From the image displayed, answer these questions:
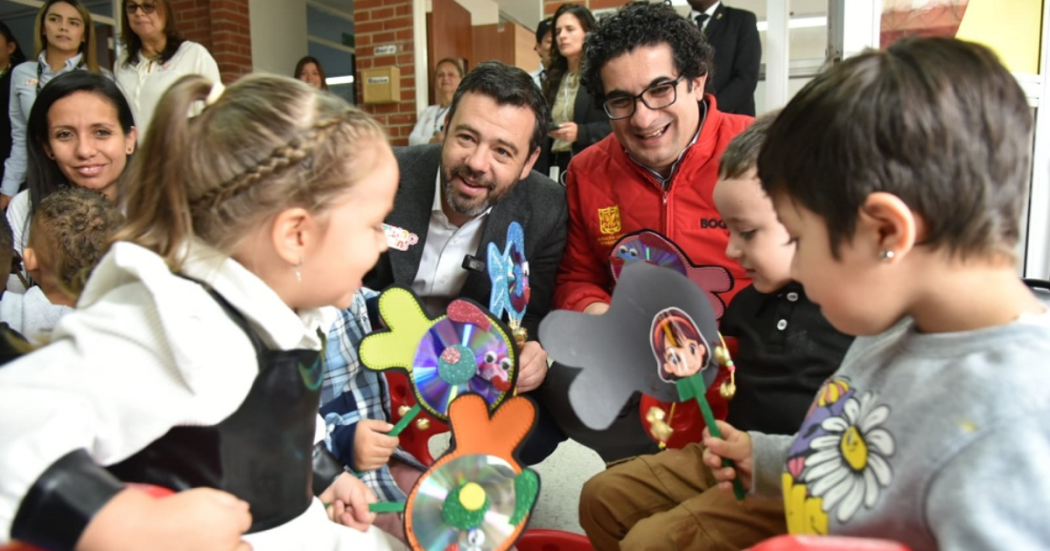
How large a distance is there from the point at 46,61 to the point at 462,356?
7.65 ft

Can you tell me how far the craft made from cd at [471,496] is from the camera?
0.88 metres

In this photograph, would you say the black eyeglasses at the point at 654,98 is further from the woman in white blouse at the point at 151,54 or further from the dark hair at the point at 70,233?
the woman in white blouse at the point at 151,54

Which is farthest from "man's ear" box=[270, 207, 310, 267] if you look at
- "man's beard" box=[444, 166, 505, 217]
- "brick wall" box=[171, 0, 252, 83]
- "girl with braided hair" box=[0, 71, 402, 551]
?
"brick wall" box=[171, 0, 252, 83]

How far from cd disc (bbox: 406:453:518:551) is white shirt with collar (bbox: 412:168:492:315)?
56 centimetres

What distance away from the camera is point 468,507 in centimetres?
89

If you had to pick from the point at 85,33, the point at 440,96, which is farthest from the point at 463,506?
the point at 440,96

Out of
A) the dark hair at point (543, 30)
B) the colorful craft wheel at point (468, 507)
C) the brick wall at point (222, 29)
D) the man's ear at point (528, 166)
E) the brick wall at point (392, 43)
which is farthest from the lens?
the brick wall at point (222, 29)

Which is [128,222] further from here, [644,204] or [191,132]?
[644,204]

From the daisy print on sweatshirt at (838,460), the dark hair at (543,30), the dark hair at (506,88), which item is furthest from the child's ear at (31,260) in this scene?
the dark hair at (543,30)

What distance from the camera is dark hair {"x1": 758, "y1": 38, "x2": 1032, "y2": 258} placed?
58 cm

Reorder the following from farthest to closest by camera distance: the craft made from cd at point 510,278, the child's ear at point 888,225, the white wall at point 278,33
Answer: the white wall at point 278,33 → the craft made from cd at point 510,278 → the child's ear at point 888,225

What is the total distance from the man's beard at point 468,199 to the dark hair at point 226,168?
70cm

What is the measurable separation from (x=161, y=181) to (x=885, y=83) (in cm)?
72

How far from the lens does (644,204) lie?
141 centimetres
